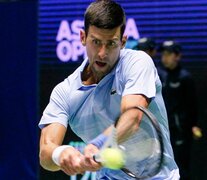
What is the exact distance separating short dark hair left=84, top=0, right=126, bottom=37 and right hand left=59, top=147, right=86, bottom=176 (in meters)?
0.67

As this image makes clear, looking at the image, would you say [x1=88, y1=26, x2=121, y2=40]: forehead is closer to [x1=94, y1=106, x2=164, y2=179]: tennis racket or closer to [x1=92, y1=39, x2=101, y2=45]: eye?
[x1=92, y1=39, x2=101, y2=45]: eye

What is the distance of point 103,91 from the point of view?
12.8 ft

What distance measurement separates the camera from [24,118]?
835 centimetres

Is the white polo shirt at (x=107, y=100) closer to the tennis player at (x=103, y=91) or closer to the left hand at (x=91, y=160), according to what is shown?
the tennis player at (x=103, y=91)

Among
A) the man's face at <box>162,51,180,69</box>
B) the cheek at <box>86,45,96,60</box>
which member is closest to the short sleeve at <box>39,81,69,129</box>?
the cheek at <box>86,45,96,60</box>

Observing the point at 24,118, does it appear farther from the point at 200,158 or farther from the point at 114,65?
the point at 114,65

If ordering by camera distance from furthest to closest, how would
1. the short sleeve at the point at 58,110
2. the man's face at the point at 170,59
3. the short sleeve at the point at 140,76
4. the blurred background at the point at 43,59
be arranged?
the blurred background at the point at 43,59 → the man's face at the point at 170,59 → the short sleeve at the point at 58,110 → the short sleeve at the point at 140,76

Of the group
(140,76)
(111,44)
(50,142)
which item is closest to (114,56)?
(111,44)

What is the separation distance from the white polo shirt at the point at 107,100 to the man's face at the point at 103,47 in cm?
7

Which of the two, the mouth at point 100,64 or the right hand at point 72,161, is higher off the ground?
the mouth at point 100,64

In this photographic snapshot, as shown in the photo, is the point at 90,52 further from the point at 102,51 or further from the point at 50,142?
the point at 50,142

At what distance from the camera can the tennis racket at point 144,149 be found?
3.42m

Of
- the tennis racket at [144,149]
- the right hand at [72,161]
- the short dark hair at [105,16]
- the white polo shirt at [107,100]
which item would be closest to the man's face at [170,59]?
the white polo shirt at [107,100]

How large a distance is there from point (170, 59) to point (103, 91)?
3.71 metres
